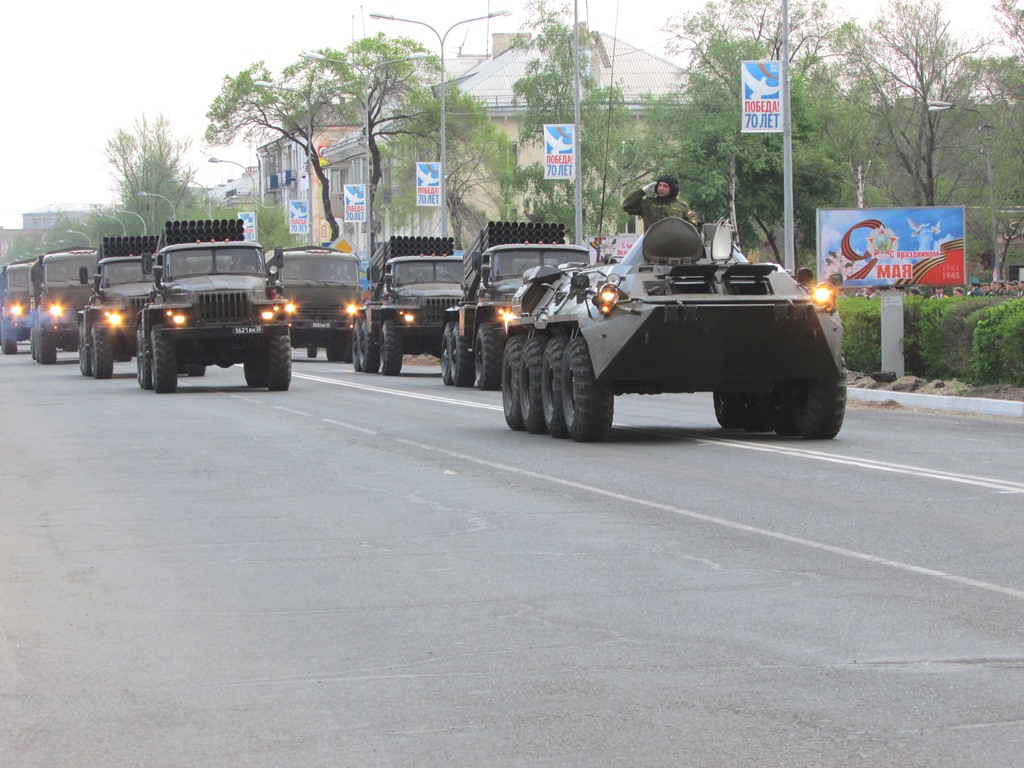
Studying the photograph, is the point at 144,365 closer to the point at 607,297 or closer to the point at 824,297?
the point at 607,297

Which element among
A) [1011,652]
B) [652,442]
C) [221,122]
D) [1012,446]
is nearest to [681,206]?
[652,442]

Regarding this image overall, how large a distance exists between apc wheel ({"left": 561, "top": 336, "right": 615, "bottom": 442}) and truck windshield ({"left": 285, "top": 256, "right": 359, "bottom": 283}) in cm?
2740

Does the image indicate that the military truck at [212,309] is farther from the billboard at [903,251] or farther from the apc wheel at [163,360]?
the billboard at [903,251]

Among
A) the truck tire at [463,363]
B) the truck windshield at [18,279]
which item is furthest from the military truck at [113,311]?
the truck windshield at [18,279]

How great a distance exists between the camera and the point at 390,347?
116 ft

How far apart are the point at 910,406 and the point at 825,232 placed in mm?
5960

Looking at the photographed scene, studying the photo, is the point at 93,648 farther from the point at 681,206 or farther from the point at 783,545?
the point at 681,206

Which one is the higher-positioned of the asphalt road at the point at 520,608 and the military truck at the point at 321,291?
the military truck at the point at 321,291

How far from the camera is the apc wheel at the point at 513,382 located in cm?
1864

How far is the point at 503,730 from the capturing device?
5598 millimetres

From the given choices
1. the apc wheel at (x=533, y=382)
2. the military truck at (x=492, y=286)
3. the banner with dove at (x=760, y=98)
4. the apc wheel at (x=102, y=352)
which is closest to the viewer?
the apc wheel at (x=533, y=382)

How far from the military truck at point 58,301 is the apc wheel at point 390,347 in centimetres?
1268

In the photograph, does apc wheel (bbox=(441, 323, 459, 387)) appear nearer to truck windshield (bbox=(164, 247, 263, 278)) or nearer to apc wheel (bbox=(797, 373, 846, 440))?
truck windshield (bbox=(164, 247, 263, 278))

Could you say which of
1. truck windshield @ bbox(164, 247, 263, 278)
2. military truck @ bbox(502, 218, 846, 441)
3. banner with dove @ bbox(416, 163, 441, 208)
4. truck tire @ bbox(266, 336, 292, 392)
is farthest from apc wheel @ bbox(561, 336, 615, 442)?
banner with dove @ bbox(416, 163, 441, 208)
